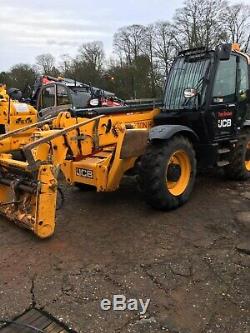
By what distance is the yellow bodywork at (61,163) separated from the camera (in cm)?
459

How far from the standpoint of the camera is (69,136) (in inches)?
208

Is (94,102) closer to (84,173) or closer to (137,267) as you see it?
(84,173)

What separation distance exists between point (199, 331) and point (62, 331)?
109 centimetres

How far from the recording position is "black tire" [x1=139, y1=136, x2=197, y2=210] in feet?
17.2

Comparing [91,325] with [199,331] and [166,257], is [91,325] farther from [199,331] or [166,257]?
[166,257]

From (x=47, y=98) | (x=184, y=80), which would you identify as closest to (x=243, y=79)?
(x=184, y=80)

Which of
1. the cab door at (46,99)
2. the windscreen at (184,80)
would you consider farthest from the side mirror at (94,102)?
the cab door at (46,99)

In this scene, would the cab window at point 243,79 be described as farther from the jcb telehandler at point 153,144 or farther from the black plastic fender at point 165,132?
the black plastic fender at point 165,132

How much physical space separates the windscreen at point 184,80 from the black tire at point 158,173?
41.3 inches

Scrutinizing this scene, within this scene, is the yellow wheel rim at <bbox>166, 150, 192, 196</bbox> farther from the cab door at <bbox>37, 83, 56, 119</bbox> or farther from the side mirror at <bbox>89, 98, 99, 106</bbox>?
the cab door at <bbox>37, 83, 56, 119</bbox>

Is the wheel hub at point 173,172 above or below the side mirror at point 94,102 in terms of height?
below

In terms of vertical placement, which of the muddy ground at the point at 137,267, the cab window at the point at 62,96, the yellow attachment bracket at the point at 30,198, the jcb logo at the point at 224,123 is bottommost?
the muddy ground at the point at 137,267

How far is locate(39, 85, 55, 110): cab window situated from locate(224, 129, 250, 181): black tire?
5.93 metres

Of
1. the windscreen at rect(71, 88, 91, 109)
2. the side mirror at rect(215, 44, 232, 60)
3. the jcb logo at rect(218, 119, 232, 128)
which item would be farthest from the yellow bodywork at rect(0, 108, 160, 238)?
the windscreen at rect(71, 88, 91, 109)
